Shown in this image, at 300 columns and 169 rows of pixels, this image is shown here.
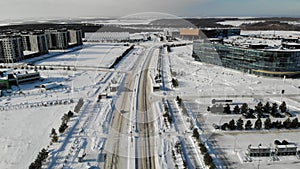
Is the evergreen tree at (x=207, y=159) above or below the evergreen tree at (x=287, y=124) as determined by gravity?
below

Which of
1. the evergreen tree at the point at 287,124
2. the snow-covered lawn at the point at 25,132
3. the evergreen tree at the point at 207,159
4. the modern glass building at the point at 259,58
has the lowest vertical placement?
the snow-covered lawn at the point at 25,132

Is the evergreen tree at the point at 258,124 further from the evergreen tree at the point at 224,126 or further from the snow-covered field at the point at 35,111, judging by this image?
the snow-covered field at the point at 35,111

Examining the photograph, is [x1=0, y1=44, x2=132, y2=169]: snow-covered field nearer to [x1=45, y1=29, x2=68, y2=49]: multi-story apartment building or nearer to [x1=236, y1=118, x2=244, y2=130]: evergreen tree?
[x1=236, y1=118, x2=244, y2=130]: evergreen tree

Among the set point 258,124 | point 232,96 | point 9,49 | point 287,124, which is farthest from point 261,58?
point 9,49

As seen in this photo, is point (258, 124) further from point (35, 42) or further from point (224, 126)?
point (35, 42)

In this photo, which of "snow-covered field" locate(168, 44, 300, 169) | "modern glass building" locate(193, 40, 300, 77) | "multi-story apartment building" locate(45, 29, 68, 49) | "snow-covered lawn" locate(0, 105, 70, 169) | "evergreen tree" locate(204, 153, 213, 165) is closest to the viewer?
"evergreen tree" locate(204, 153, 213, 165)

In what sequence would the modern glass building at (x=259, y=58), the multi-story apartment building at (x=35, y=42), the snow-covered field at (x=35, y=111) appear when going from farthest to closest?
the multi-story apartment building at (x=35, y=42), the modern glass building at (x=259, y=58), the snow-covered field at (x=35, y=111)

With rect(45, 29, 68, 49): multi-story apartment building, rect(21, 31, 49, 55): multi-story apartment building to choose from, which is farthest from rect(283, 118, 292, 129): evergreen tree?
rect(45, 29, 68, 49): multi-story apartment building

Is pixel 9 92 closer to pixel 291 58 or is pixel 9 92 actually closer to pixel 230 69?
pixel 230 69

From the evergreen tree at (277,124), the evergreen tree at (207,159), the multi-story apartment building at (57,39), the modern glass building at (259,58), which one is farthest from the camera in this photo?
the multi-story apartment building at (57,39)

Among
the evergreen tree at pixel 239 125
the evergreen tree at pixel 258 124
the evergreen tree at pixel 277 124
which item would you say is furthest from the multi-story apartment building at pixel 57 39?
the evergreen tree at pixel 277 124
